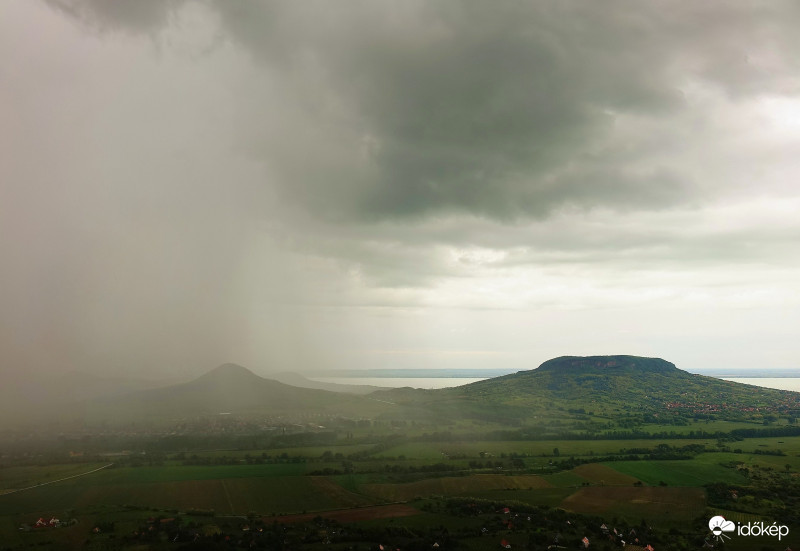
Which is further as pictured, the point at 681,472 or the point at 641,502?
the point at 681,472

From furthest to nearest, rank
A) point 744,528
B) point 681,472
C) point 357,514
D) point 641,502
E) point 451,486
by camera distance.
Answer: point 681,472, point 451,486, point 641,502, point 357,514, point 744,528

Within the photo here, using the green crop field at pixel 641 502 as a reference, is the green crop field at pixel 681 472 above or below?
below

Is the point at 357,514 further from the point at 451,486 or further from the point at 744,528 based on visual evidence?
the point at 744,528

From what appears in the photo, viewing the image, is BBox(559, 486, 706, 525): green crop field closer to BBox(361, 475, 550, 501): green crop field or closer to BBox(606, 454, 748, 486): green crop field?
BBox(606, 454, 748, 486): green crop field

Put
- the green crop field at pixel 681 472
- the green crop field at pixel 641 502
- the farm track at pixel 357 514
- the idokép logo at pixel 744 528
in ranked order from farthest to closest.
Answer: the green crop field at pixel 681 472
the green crop field at pixel 641 502
the farm track at pixel 357 514
the idokép logo at pixel 744 528

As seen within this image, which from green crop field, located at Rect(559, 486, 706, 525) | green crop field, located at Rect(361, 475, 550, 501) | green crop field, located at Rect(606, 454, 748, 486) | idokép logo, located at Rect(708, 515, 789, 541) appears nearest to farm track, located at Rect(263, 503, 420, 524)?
green crop field, located at Rect(361, 475, 550, 501)

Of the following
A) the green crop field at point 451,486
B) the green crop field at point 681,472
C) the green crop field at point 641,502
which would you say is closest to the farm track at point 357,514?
the green crop field at point 451,486

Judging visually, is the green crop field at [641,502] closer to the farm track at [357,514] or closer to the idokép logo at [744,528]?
the idokép logo at [744,528]

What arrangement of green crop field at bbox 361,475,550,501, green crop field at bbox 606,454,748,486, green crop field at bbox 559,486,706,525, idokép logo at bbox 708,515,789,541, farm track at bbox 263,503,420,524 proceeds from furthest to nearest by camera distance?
green crop field at bbox 606,454,748,486
green crop field at bbox 361,475,550,501
green crop field at bbox 559,486,706,525
farm track at bbox 263,503,420,524
idokép logo at bbox 708,515,789,541

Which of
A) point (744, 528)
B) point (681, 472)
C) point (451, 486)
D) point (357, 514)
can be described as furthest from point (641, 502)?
point (357, 514)

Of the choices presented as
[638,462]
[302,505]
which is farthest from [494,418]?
[302,505]

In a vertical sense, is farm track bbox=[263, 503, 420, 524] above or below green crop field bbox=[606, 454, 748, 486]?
above
